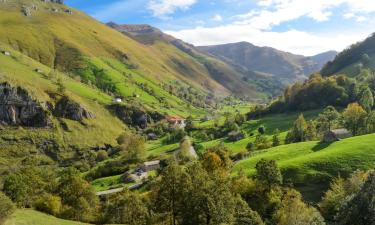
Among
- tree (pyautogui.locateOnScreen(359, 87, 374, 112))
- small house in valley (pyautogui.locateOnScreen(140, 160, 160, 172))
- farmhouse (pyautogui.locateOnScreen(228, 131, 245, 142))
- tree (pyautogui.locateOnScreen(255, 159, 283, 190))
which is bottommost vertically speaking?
small house in valley (pyautogui.locateOnScreen(140, 160, 160, 172))

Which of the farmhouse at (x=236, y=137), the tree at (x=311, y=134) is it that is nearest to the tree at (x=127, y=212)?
the tree at (x=311, y=134)

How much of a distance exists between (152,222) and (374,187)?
116 feet

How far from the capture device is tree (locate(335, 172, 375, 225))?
57.6 meters

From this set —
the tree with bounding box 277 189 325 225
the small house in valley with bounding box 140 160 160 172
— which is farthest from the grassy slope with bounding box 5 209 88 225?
the small house in valley with bounding box 140 160 160 172

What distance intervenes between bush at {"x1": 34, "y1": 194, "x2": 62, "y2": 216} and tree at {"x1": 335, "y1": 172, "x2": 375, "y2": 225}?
4927 cm

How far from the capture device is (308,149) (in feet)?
375

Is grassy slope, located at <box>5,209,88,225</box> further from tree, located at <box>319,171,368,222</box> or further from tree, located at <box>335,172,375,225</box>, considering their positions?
tree, located at <box>319,171,368,222</box>

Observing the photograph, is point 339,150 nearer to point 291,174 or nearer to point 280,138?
point 291,174

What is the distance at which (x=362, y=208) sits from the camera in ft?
192

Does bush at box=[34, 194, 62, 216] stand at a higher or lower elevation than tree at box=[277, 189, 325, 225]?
higher

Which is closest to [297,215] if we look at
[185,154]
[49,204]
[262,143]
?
[49,204]

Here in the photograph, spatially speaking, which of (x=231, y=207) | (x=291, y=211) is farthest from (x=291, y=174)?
(x=231, y=207)

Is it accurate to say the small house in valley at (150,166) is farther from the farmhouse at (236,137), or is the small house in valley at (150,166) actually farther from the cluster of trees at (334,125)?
the cluster of trees at (334,125)

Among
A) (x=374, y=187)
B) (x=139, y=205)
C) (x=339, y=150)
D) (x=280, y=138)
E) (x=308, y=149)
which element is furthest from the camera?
(x=280, y=138)
